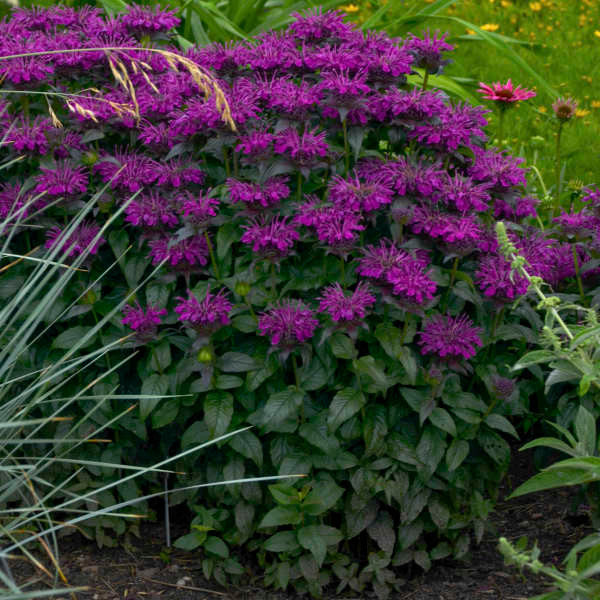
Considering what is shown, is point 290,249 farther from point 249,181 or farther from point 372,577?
point 372,577

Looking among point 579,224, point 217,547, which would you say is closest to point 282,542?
point 217,547

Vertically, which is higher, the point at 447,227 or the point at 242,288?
the point at 447,227

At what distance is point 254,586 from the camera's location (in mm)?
2381

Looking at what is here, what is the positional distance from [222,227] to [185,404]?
0.48 meters

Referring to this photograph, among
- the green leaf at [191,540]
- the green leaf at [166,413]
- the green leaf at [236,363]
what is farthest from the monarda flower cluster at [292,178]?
the green leaf at [191,540]

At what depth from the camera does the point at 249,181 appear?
2.29 meters

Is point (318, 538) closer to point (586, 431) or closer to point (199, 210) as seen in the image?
point (586, 431)

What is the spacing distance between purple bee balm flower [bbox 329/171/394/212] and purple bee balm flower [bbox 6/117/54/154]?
81cm

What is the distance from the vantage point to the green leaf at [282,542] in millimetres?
2230

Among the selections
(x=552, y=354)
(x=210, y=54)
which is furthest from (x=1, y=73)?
(x=552, y=354)

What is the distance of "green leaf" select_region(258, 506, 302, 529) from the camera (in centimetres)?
218

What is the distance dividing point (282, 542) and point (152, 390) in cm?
52

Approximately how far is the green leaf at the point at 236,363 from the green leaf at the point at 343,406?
23cm

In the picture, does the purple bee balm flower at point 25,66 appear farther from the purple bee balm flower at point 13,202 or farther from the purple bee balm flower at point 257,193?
the purple bee balm flower at point 257,193
